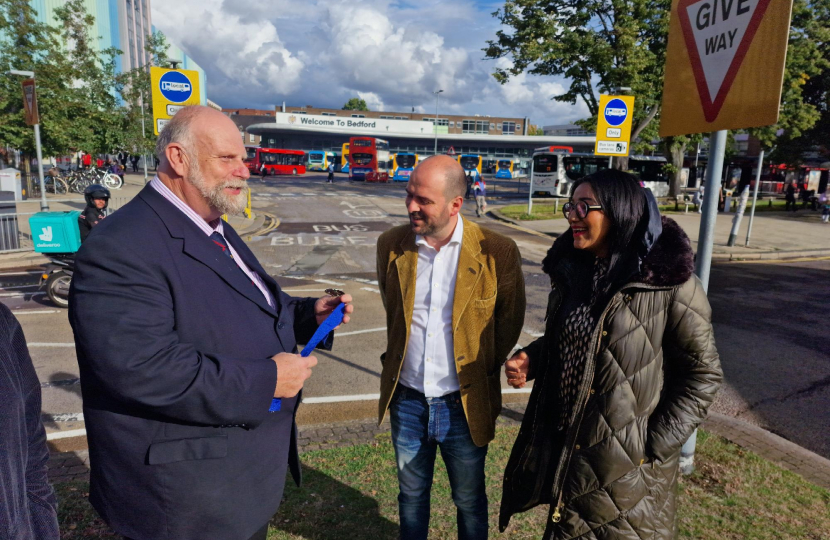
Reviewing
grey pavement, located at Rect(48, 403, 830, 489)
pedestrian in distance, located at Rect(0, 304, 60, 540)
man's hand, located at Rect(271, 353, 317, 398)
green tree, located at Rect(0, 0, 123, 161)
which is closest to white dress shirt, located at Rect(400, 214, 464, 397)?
man's hand, located at Rect(271, 353, 317, 398)

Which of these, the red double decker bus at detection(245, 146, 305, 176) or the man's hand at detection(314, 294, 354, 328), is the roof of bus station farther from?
Answer: the man's hand at detection(314, 294, 354, 328)

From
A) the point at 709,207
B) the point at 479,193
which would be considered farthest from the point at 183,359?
the point at 479,193

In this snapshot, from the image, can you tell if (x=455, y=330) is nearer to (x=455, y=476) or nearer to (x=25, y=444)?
(x=455, y=476)

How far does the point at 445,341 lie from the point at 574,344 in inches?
24.2

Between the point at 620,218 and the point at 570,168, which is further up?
the point at 570,168

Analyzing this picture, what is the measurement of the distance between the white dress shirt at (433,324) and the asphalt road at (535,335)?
7.61ft

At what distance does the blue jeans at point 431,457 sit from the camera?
2.51 metres

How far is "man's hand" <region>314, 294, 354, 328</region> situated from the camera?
88.3 inches

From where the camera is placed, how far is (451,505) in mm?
3285

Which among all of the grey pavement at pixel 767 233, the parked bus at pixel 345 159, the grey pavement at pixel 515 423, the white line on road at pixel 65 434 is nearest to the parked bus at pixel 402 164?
the parked bus at pixel 345 159

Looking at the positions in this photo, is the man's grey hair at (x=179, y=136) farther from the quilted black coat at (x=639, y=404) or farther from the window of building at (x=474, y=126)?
the window of building at (x=474, y=126)

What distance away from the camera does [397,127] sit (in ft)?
243

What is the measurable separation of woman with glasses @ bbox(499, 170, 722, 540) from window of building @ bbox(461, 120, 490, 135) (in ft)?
318

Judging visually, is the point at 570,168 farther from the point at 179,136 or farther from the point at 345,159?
the point at 179,136
